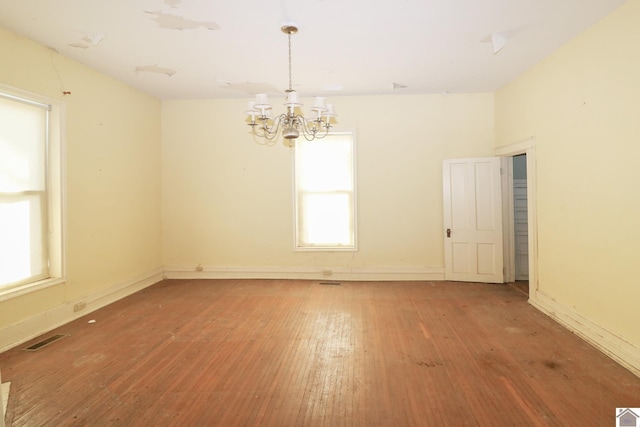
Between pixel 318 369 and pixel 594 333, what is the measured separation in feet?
8.30

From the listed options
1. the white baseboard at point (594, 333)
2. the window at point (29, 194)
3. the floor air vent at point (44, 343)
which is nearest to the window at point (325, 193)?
the white baseboard at point (594, 333)

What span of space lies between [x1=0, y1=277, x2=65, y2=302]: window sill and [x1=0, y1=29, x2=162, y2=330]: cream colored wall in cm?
6

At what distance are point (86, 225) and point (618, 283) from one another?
5434mm

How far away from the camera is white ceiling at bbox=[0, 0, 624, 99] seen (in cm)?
292

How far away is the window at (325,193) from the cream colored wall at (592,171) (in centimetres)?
254

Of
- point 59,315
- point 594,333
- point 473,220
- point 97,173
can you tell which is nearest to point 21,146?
point 97,173

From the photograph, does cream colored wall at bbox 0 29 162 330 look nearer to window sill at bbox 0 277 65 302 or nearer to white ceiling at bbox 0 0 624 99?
window sill at bbox 0 277 65 302

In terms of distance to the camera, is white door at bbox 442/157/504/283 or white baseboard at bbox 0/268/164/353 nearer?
white baseboard at bbox 0/268/164/353

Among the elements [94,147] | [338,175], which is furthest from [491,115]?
[94,147]

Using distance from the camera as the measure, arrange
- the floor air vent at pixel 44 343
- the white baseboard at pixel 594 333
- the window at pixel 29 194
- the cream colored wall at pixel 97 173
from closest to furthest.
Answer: the white baseboard at pixel 594 333 < the floor air vent at pixel 44 343 < the window at pixel 29 194 < the cream colored wall at pixel 97 173

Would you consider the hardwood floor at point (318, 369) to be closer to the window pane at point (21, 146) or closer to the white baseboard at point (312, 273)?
the white baseboard at point (312, 273)

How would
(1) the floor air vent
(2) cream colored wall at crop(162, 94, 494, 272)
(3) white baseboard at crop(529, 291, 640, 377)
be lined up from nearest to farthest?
(3) white baseboard at crop(529, 291, 640, 377), (1) the floor air vent, (2) cream colored wall at crop(162, 94, 494, 272)

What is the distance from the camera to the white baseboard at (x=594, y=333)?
274 cm

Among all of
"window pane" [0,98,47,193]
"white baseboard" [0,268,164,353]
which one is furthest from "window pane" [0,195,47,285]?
"white baseboard" [0,268,164,353]
